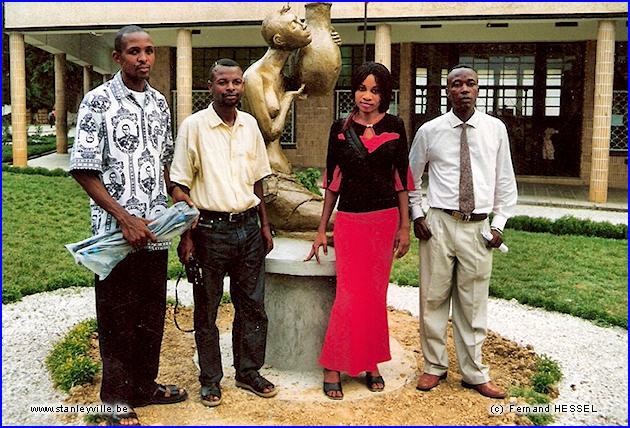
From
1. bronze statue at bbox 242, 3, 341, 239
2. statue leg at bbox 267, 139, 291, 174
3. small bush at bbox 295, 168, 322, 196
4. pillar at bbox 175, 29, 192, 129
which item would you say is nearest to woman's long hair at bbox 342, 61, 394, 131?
bronze statue at bbox 242, 3, 341, 239

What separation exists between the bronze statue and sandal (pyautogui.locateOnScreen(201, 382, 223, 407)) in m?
1.26

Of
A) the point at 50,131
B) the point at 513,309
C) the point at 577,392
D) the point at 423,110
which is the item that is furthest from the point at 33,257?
the point at 50,131

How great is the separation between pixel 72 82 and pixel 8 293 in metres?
25.3

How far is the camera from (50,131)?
94.4ft

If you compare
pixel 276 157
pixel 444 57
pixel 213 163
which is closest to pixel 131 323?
pixel 213 163

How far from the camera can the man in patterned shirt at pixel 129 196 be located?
11.6ft

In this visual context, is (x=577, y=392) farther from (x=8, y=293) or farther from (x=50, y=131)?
(x=50, y=131)

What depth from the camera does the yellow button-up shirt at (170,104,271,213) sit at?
3896mm

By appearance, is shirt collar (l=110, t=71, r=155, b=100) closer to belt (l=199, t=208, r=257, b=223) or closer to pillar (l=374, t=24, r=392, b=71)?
belt (l=199, t=208, r=257, b=223)

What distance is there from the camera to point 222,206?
3900 mm

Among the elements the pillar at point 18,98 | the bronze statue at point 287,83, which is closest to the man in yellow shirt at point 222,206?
the bronze statue at point 287,83

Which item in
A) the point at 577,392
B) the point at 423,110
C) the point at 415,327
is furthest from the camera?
the point at 423,110

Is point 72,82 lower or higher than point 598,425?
higher

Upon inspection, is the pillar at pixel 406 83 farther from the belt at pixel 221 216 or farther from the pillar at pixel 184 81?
the belt at pixel 221 216
